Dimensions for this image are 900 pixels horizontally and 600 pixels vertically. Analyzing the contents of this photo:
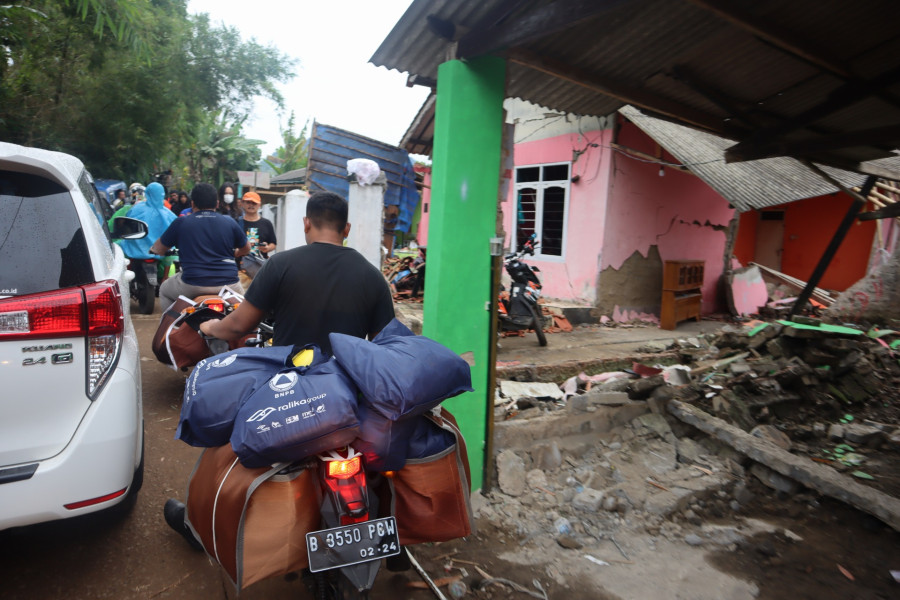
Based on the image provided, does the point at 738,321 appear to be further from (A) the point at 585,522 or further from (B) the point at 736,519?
(A) the point at 585,522

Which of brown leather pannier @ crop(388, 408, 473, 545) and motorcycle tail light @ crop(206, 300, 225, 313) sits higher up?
motorcycle tail light @ crop(206, 300, 225, 313)

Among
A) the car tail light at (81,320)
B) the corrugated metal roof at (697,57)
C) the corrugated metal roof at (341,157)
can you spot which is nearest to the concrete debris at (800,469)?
the corrugated metal roof at (697,57)

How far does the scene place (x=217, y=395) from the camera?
172cm

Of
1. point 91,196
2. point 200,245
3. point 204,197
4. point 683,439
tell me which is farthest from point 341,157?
point 683,439

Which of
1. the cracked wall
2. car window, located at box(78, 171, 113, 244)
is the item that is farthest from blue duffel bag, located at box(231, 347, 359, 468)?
the cracked wall

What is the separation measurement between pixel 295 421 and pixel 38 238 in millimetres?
1538

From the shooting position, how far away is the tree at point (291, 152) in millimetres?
26844

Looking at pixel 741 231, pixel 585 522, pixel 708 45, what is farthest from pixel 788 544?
pixel 741 231

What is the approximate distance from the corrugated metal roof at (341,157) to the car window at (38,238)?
8.59 metres

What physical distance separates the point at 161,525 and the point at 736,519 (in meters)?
3.58

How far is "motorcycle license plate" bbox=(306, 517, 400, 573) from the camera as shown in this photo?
1667mm

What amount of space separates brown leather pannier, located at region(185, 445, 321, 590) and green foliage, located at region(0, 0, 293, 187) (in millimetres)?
6720

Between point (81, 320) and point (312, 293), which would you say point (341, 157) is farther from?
point (81, 320)

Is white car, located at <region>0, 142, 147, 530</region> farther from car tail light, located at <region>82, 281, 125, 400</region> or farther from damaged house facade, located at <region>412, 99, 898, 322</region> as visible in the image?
damaged house facade, located at <region>412, 99, 898, 322</region>
